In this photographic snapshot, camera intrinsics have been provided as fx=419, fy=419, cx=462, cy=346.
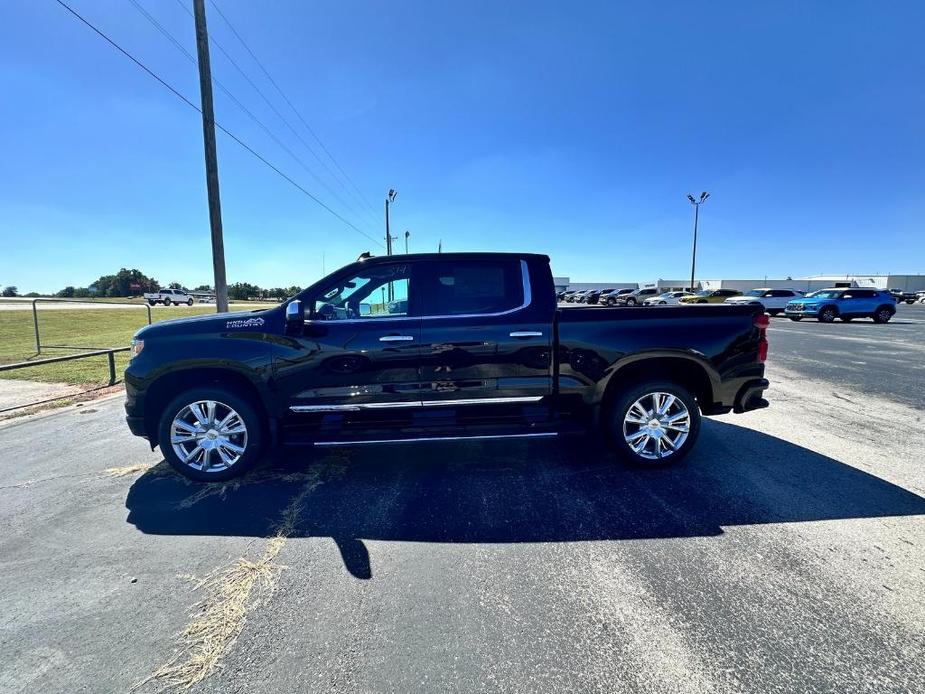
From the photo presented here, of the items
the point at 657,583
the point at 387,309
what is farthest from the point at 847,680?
the point at 387,309

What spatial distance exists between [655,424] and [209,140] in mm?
10538

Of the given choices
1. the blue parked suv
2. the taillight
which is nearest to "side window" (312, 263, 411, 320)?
the taillight

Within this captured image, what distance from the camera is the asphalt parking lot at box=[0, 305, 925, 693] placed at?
191 cm

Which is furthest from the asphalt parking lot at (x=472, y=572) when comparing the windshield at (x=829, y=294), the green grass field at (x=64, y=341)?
the windshield at (x=829, y=294)

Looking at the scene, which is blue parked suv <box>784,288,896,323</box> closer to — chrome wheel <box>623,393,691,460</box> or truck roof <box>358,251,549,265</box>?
chrome wheel <box>623,393,691,460</box>

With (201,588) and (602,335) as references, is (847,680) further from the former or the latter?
(201,588)

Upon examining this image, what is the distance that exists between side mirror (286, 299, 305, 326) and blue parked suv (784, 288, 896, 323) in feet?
91.0

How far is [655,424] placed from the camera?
3975 mm

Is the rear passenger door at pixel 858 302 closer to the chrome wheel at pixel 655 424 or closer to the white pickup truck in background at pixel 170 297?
the chrome wheel at pixel 655 424

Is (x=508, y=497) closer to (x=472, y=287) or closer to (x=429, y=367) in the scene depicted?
(x=429, y=367)

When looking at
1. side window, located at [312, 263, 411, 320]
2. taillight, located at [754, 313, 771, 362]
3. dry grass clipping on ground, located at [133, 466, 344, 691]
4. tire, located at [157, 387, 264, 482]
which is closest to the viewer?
dry grass clipping on ground, located at [133, 466, 344, 691]

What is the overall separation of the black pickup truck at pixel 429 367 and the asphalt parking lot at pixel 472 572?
430mm

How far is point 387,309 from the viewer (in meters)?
3.97

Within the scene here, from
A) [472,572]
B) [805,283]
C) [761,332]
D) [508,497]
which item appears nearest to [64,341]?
[508,497]
